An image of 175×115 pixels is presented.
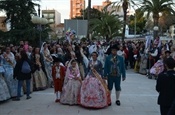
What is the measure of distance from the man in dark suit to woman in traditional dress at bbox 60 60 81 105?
397cm

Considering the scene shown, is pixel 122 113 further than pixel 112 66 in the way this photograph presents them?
No

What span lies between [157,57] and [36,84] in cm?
Result: 693

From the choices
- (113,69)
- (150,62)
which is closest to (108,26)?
(150,62)

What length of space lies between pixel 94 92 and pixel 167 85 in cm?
346

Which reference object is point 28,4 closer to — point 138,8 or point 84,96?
point 138,8

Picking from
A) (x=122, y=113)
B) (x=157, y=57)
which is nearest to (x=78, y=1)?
(x=157, y=57)

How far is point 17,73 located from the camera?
418 inches

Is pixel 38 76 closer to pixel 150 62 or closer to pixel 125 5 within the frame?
pixel 150 62

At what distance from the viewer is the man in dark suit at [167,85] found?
19.3 feet

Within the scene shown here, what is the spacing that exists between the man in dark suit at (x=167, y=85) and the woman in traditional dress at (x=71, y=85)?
397 centimetres

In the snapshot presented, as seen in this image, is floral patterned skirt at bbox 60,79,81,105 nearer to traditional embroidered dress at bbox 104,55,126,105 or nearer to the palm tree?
traditional embroidered dress at bbox 104,55,126,105

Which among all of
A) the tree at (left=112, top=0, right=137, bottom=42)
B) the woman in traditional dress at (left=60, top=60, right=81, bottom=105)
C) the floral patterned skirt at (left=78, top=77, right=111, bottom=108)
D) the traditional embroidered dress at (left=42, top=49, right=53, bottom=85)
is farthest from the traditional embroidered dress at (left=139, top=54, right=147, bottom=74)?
the tree at (left=112, top=0, right=137, bottom=42)

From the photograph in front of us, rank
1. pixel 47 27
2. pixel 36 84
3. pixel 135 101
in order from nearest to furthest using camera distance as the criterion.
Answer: pixel 135 101 < pixel 36 84 < pixel 47 27

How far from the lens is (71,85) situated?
31.8 feet
